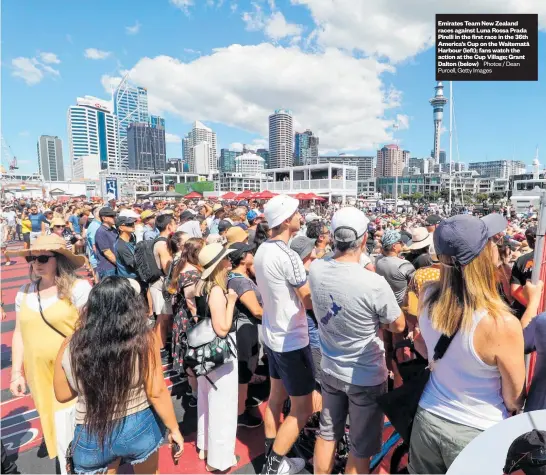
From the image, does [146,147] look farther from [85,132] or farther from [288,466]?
[288,466]

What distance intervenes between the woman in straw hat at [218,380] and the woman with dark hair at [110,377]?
0.64 metres

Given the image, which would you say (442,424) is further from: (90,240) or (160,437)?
(90,240)

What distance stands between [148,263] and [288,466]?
10.0ft

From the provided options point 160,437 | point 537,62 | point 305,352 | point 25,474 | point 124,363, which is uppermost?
point 537,62

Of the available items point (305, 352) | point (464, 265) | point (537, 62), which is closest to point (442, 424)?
point (464, 265)

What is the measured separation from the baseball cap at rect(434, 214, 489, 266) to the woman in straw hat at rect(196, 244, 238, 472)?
1.52 metres

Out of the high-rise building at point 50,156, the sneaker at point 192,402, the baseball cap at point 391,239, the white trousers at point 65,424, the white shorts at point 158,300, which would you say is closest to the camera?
the white trousers at point 65,424

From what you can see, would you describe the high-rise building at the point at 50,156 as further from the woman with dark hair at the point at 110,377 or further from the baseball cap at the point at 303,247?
the woman with dark hair at the point at 110,377

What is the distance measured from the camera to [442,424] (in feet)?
4.65

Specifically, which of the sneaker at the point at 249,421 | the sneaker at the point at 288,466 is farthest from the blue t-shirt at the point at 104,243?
the sneaker at the point at 288,466

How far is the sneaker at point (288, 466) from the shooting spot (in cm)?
233

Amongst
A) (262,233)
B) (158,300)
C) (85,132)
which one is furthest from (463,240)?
(85,132)

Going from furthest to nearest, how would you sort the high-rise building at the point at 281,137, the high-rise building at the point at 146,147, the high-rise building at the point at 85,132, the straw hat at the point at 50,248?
the high-rise building at the point at 281,137, the high-rise building at the point at 146,147, the high-rise building at the point at 85,132, the straw hat at the point at 50,248

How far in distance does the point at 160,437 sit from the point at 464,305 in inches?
69.2
